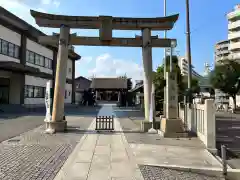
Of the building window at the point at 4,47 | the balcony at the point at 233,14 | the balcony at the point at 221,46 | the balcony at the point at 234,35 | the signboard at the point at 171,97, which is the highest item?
the balcony at the point at 233,14

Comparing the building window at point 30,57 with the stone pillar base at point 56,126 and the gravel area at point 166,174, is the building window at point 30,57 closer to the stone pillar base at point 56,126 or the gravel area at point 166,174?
the stone pillar base at point 56,126

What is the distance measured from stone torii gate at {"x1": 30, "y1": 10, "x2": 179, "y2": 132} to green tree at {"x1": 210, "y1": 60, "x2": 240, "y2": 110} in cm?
2918

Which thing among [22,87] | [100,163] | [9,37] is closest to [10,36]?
[9,37]

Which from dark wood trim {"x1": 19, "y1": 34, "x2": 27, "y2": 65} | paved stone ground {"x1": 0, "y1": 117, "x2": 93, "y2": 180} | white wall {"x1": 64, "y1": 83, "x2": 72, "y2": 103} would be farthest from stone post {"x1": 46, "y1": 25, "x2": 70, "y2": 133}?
white wall {"x1": 64, "y1": 83, "x2": 72, "y2": 103}

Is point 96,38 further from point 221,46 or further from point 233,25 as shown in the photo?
point 221,46

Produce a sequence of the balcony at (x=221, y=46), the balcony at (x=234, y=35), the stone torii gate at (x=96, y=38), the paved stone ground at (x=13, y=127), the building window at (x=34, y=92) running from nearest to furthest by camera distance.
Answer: the paved stone ground at (x=13, y=127), the stone torii gate at (x=96, y=38), the building window at (x=34, y=92), the balcony at (x=234, y=35), the balcony at (x=221, y=46)

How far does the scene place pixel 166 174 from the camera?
7168 millimetres

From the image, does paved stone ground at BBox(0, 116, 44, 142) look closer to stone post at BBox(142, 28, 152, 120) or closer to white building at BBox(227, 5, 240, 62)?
stone post at BBox(142, 28, 152, 120)

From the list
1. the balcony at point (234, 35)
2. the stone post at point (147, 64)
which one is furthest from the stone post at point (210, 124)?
the balcony at point (234, 35)

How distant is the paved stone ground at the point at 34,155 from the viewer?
6.79 m

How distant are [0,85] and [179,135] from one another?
2702cm

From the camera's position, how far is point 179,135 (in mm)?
12945

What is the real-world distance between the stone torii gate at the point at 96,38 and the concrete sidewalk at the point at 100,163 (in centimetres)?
431

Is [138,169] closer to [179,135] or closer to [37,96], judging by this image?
[179,135]
